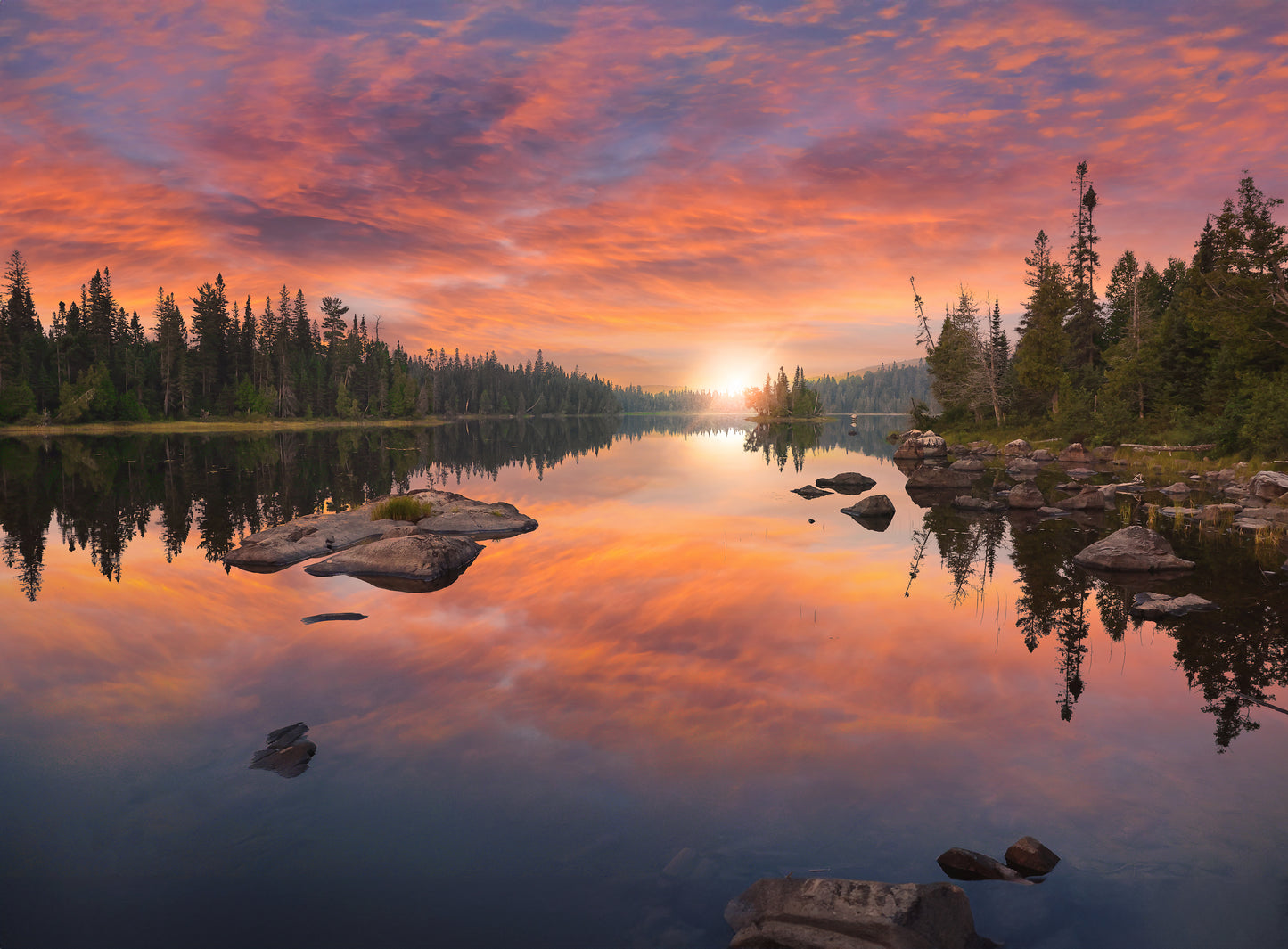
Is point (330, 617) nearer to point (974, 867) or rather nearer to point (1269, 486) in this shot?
point (974, 867)

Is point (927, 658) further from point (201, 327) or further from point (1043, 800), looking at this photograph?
point (201, 327)

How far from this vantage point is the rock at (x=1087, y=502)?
27297 millimetres

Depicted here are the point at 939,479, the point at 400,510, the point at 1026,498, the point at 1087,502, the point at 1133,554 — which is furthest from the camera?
the point at 939,479

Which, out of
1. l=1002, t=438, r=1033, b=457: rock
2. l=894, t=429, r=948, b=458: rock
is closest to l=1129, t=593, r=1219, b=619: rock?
l=1002, t=438, r=1033, b=457: rock

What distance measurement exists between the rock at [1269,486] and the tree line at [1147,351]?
7373 millimetres

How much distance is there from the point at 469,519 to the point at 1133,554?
19.4 m

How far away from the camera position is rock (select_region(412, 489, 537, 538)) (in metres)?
22.5

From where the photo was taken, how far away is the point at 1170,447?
142 ft

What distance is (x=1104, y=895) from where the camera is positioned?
5672mm

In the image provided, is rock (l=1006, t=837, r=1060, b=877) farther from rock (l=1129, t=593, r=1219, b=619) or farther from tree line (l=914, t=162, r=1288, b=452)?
tree line (l=914, t=162, r=1288, b=452)

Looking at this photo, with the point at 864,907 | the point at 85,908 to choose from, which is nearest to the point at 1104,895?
the point at 864,907

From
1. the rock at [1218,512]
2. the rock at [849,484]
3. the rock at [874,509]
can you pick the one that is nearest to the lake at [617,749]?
the rock at [1218,512]

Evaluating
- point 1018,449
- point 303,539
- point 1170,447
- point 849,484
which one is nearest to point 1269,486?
point 849,484

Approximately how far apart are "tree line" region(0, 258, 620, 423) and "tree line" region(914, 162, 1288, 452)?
10479cm
